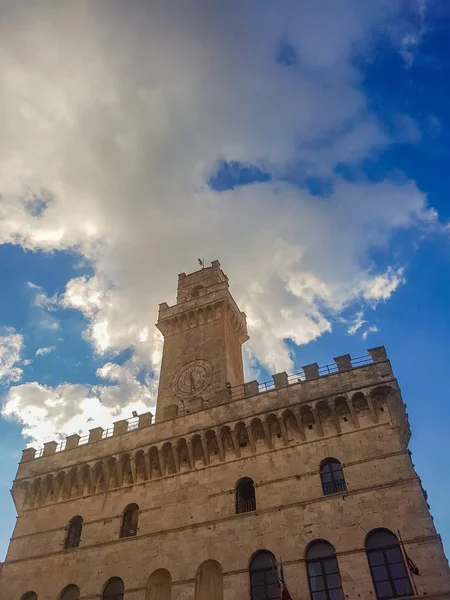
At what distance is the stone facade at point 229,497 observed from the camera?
61.1 feet

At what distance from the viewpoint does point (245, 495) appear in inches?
853

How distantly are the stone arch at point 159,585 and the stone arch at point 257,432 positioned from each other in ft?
20.8

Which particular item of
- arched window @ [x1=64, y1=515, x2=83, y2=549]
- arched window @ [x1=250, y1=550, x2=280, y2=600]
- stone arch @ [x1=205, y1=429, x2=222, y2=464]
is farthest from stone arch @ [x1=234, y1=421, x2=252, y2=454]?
arched window @ [x1=64, y1=515, x2=83, y2=549]

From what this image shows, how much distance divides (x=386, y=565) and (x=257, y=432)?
732cm

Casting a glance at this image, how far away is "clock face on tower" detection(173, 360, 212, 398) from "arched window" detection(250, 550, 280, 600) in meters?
10.8

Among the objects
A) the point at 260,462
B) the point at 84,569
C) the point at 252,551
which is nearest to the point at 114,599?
the point at 84,569

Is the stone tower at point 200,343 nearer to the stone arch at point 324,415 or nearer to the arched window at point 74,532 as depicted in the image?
the stone arch at point 324,415

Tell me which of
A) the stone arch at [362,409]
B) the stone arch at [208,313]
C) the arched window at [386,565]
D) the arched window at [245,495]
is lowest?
the arched window at [386,565]

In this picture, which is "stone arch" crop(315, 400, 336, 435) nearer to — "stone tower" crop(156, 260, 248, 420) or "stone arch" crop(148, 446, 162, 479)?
"stone tower" crop(156, 260, 248, 420)

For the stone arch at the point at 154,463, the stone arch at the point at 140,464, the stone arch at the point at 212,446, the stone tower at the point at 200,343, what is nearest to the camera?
the stone arch at the point at 212,446

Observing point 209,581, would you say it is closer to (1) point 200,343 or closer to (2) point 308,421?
(2) point 308,421

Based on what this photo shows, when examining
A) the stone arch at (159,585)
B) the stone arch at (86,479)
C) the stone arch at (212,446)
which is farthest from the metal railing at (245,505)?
the stone arch at (86,479)

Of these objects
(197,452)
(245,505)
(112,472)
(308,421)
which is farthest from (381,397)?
(112,472)

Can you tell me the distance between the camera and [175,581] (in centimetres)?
2030
